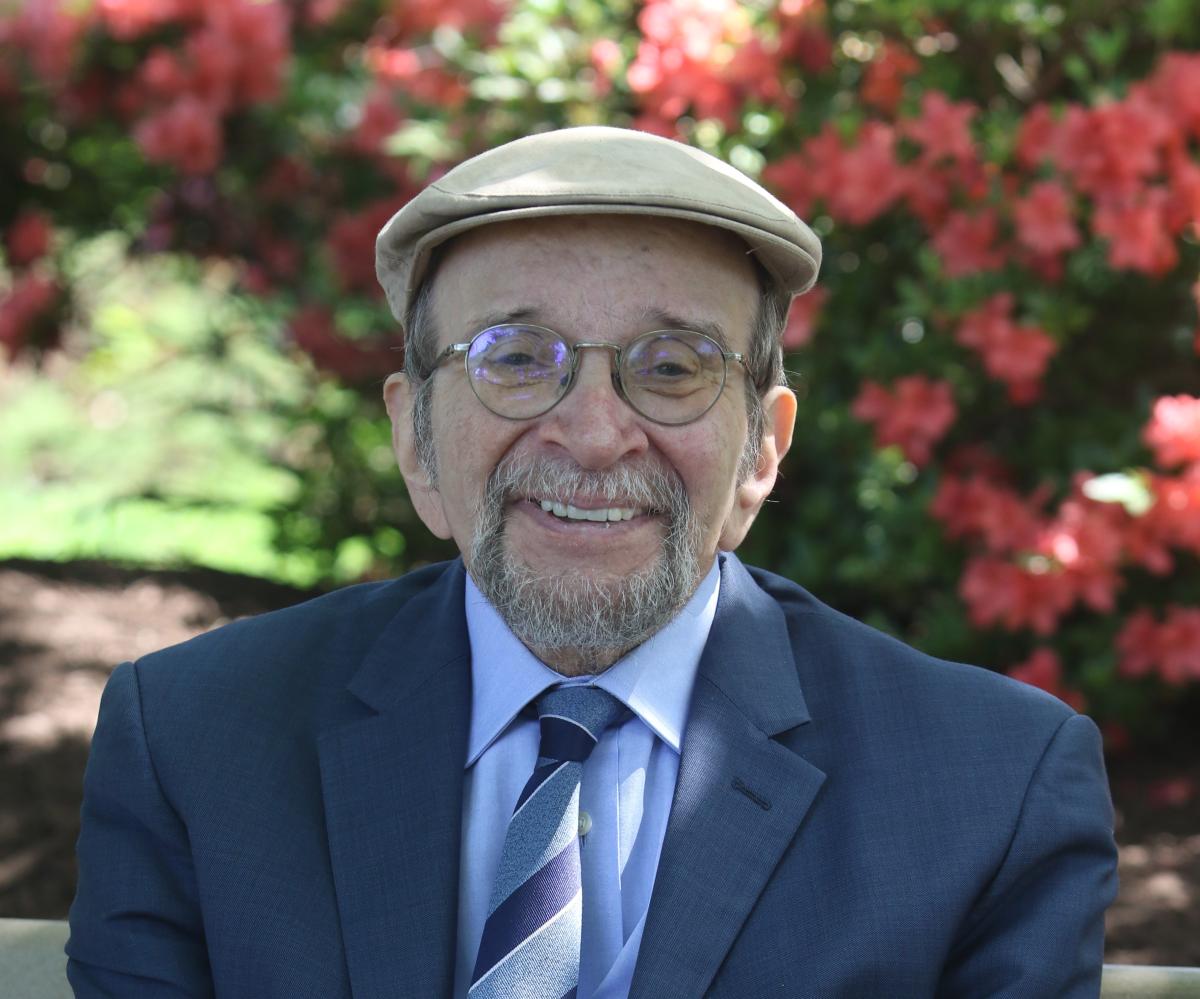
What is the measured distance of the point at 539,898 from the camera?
1933mm

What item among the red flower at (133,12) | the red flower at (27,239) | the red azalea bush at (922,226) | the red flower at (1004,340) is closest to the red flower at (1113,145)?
the red azalea bush at (922,226)

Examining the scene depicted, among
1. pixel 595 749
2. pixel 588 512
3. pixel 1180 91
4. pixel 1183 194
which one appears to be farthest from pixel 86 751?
pixel 1180 91

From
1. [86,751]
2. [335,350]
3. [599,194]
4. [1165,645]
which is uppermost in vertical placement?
[599,194]

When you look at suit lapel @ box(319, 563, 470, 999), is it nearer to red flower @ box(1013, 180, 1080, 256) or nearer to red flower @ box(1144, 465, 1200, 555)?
red flower @ box(1144, 465, 1200, 555)

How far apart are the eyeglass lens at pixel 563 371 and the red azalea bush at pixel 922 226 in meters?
1.57

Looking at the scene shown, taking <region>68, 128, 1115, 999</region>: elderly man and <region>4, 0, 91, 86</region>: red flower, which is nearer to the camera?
<region>68, 128, 1115, 999</region>: elderly man

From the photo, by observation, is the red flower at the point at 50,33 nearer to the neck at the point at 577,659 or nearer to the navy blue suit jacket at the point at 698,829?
the navy blue suit jacket at the point at 698,829

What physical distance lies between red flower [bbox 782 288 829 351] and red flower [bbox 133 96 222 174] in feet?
6.77

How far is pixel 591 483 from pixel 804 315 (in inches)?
76.4

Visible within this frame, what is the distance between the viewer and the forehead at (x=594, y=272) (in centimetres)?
203

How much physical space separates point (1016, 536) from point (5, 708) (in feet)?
8.59

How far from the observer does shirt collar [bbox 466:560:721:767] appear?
2.12m

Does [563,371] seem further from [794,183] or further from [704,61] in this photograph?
[704,61]

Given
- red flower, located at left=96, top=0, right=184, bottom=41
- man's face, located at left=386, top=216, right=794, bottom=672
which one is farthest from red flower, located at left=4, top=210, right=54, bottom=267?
man's face, located at left=386, top=216, right=794, bottom=672
